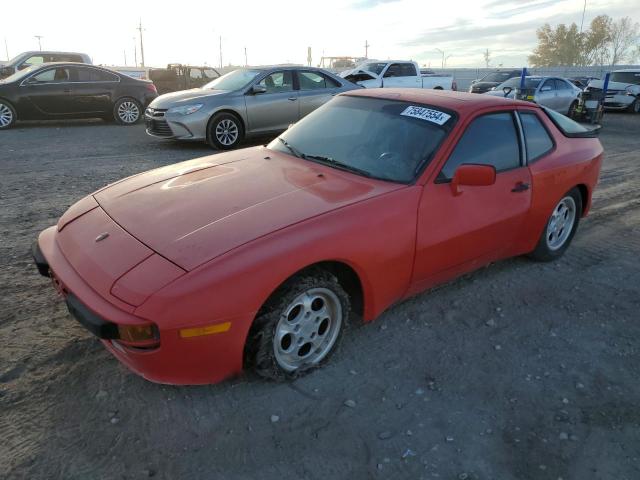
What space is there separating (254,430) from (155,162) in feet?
20.7

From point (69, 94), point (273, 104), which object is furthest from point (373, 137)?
point (69, 94)

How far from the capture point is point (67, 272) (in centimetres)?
254

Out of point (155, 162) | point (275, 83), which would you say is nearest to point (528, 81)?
point (275, 83)

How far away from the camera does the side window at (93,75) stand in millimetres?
11727

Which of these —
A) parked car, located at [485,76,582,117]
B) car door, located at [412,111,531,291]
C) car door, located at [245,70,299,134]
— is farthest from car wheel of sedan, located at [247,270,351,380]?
parked car, located at [485,76,582,117]

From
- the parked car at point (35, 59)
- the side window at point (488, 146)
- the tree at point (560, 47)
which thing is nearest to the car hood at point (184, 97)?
the side window at point (488, 146)

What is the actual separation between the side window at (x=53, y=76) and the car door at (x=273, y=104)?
17.1ft

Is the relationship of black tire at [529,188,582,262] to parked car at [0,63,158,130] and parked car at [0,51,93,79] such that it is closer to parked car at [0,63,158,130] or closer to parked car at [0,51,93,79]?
parked car at [0,63,158,130]

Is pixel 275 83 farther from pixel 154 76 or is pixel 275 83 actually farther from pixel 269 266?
pixel 154 76

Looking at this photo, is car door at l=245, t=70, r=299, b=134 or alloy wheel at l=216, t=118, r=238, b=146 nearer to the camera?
alloy wheel at l=216, t=118, r=238, b=146

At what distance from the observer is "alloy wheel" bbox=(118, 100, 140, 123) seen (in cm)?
1241

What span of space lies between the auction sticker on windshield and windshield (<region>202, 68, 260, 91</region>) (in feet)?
21.2

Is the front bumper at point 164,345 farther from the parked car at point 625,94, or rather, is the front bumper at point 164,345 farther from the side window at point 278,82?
the parked car at point 625,94

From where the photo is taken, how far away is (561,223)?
14.6 feet
